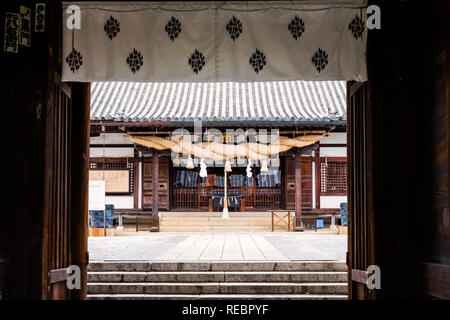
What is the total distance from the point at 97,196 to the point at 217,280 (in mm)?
6327

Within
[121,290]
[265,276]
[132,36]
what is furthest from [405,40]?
[121,290]

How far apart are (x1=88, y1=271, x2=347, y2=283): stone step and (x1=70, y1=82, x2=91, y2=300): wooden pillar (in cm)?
275

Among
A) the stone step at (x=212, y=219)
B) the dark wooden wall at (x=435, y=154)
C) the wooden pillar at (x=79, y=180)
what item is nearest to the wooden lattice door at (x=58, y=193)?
the wooden pillar at (x=79, y=180)

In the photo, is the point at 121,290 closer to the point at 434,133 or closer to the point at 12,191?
the point at 12,191

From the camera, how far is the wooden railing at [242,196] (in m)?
17.8

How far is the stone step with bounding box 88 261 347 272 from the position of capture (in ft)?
25.1

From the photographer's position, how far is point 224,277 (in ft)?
24.4

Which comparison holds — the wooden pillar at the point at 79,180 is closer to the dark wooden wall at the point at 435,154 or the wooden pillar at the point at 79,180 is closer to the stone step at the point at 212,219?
the dark wooden wall at the point at 435,154

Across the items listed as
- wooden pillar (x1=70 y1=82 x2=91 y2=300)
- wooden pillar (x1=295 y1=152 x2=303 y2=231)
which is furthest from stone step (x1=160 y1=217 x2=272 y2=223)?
wooden pillar (x1=70 y1=82 x2=91 y2=300)

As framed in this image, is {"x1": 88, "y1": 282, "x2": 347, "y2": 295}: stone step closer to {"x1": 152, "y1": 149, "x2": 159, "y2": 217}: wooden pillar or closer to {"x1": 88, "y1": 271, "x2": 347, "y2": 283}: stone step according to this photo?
{"x1": 88, "y1": 271, "x2": 347, "y2": 283}: stone step

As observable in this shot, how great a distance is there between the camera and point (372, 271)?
3.96 metres

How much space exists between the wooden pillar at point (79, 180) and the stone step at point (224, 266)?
116 inches

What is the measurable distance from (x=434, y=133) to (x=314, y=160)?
13.3 meters
